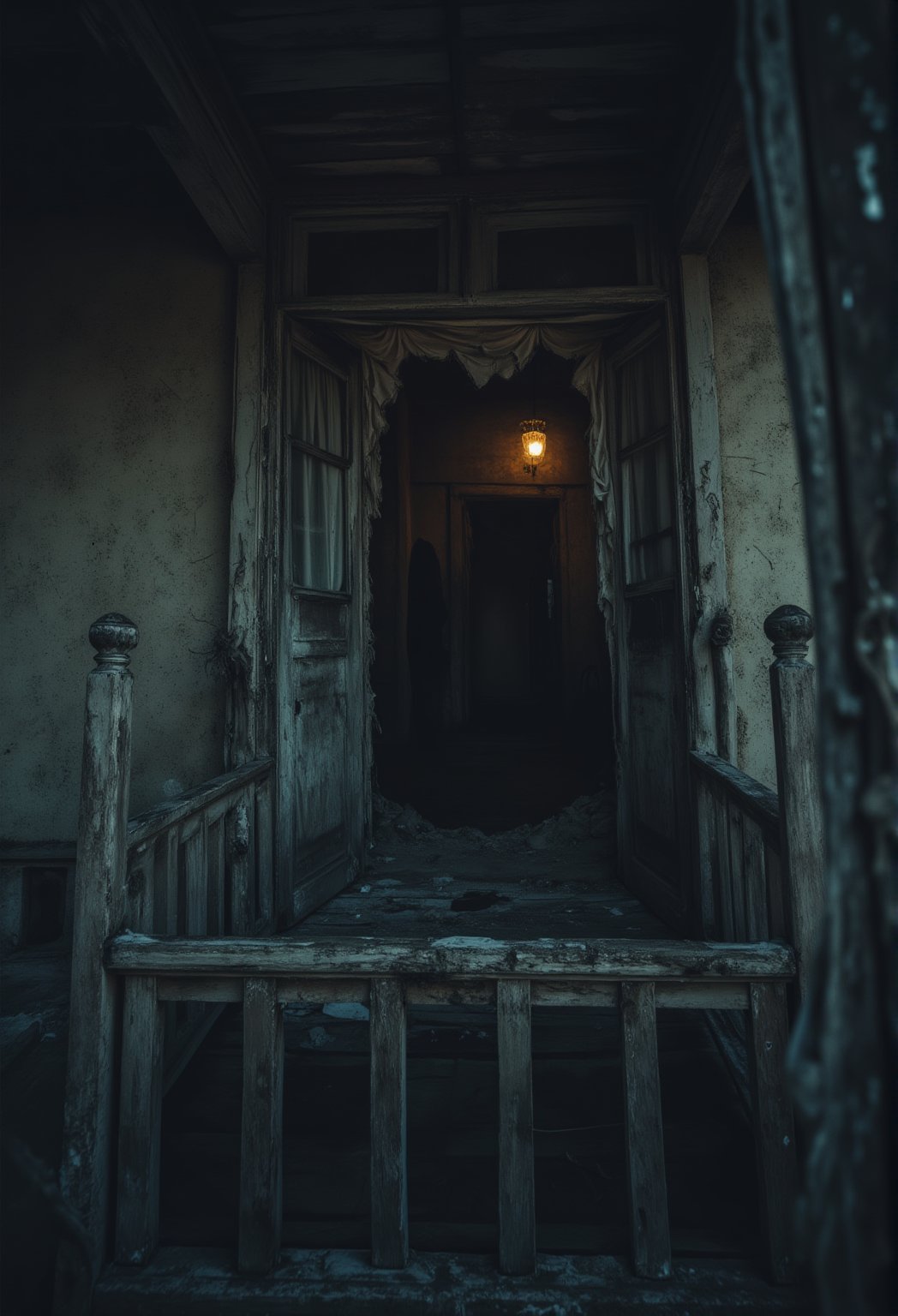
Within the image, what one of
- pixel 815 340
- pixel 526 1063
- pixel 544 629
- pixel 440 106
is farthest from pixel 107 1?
pixel 544 629

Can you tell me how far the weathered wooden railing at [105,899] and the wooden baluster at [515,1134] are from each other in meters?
0.88

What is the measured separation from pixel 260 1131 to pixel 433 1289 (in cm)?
48

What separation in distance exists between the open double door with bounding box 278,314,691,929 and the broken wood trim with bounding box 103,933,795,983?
62.5 inches

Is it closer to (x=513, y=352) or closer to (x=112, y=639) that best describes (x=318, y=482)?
(x=513, y=352)

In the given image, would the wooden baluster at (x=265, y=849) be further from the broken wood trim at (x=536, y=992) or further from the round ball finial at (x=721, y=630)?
the round ball finial at (x=721, y=630)

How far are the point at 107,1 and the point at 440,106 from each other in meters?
1.37

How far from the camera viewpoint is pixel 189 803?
7.55 feet

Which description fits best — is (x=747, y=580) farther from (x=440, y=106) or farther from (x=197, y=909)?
(x=197, y=909)

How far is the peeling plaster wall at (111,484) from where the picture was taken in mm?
3551

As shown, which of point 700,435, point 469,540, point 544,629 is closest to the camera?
point 700,435

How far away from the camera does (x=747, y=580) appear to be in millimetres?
3463

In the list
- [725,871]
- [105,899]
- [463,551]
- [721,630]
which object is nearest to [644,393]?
[721,630]

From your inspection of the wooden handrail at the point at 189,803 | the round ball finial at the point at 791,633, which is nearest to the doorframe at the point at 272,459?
the wooden handrail at the point at 189,803

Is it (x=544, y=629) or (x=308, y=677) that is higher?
(x=544, y=629)
